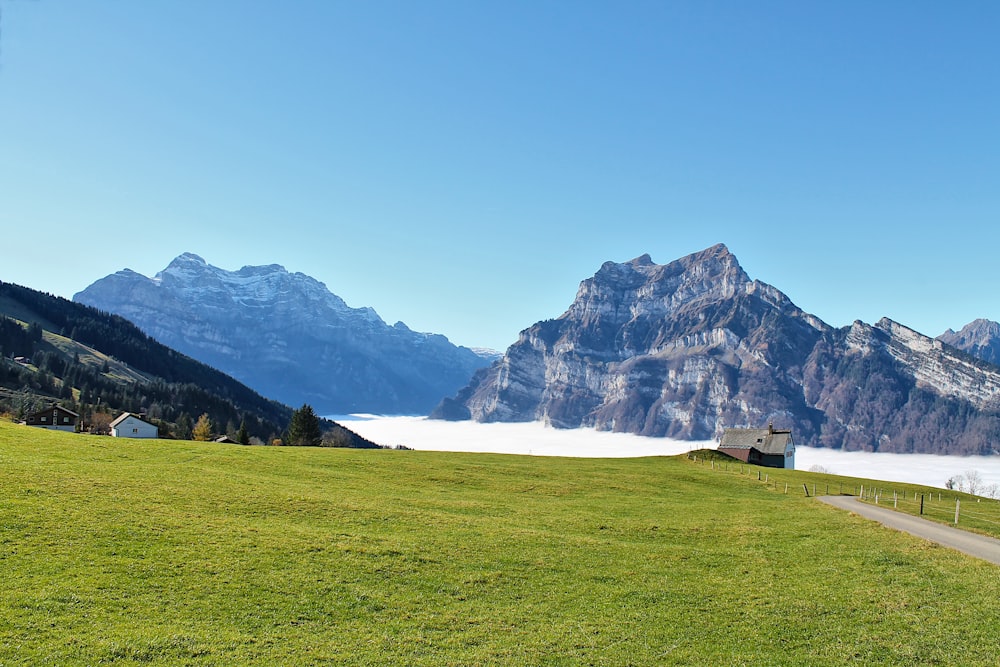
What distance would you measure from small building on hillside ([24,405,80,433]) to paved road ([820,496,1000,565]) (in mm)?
143641

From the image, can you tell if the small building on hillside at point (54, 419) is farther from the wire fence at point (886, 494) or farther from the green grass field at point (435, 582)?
the wire fence at point (886, 494)

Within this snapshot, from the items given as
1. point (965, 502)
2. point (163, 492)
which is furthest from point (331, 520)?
point (965, 502)

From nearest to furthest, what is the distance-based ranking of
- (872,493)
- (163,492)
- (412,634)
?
1. (412,634)
2. (163,492)
3. (872,493)

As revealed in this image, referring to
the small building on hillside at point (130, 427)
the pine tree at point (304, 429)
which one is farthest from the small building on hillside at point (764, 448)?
the small building on hillside at point (130, 427)

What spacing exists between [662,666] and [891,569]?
17.9 metres

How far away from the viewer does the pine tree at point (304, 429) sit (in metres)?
121

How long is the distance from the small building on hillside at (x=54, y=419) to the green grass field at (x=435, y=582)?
340ft

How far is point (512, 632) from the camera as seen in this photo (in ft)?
70.5

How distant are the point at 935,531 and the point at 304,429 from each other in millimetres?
104830

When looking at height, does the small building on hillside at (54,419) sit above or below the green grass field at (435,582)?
below

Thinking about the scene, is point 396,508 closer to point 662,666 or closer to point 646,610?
point 646,610

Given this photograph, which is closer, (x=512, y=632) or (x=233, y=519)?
(x=512, y=632)

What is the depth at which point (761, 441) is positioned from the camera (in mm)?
127438

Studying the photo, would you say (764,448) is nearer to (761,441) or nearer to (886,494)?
(761,441)
